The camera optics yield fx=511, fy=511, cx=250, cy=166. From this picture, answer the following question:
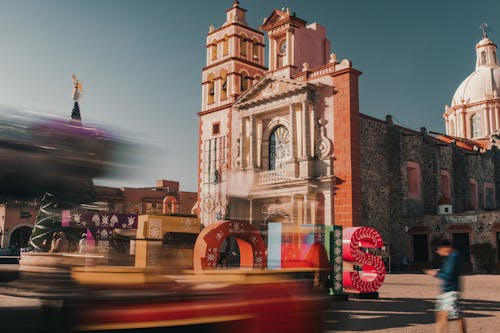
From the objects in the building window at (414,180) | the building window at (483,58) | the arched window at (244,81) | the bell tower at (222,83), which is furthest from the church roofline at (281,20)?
the building window at (483,58)

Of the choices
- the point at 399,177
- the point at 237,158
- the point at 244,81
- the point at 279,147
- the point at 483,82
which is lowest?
the point at 399,177

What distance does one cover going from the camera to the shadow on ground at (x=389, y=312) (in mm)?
9789

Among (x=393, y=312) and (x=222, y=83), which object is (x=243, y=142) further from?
(x=393, y=312)

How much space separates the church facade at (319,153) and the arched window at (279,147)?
2.8 inches

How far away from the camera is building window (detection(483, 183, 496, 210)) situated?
38.7 metres

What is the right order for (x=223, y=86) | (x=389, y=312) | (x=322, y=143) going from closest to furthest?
(x=389, y=312), (x=322, y=143), (x=223, y=86)

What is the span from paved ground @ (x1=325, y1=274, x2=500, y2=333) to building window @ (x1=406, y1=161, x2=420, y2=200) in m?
15.6

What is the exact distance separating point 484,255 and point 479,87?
3144cm

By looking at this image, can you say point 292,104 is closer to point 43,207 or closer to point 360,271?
point 360,271

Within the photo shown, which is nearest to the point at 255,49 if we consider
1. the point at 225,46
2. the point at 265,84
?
the point at 225,46

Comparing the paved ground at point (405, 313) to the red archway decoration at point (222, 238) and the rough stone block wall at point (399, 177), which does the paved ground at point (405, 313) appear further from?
the rough stone block wall at point (399, 177)

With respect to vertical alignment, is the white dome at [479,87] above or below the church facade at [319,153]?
above

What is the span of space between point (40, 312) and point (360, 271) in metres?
13.0

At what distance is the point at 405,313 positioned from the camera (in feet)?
38.0
